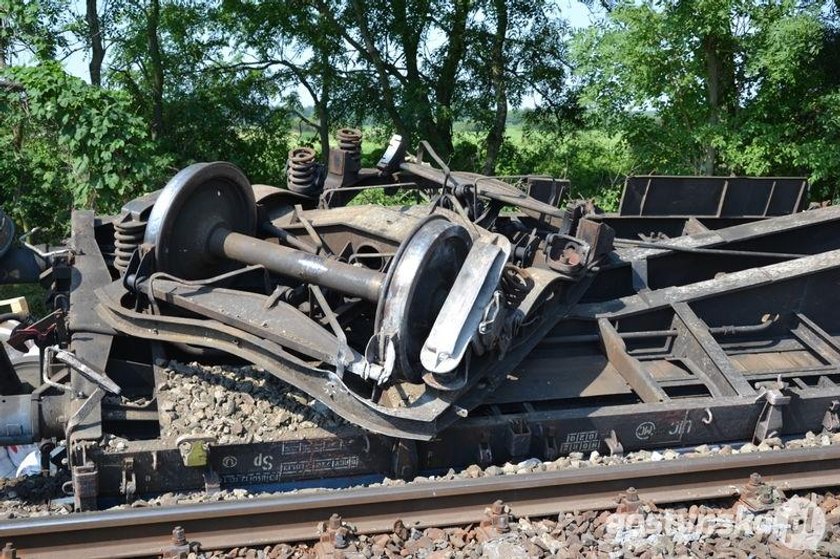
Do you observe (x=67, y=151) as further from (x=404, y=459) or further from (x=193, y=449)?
(x=404, y=459)

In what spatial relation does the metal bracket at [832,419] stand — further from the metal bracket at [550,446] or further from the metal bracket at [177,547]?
the metal bracket at [177,547]

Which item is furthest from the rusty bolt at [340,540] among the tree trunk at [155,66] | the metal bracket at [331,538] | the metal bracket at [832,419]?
the tree trunk at [155,66]

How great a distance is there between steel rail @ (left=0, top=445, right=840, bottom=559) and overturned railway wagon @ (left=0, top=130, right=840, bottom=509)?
1.16 feet

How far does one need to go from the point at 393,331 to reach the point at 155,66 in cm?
1050

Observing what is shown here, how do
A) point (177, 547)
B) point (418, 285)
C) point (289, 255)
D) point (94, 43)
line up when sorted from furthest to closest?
1. point (94, 43)
2. point (289, 255)
3. point (418, 285)
4. point (177, 547)

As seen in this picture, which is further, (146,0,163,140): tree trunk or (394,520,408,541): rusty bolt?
(146,0,163,140): tree trunk

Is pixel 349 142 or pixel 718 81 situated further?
pixel 718 81

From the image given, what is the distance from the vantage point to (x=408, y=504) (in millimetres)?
4578

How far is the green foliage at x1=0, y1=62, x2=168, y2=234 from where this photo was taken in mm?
10375

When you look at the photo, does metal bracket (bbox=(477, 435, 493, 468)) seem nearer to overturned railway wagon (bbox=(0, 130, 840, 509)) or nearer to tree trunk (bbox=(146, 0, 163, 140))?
overturned railway wagon (bbox=(0, 130, 840, 509))

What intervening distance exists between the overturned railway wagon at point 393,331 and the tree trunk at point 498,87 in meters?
8.39

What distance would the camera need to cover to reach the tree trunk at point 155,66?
1318cm

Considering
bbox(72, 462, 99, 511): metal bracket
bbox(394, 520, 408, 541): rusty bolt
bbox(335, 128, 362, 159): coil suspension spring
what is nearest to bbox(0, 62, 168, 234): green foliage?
bbox(335, 128, 362, 159): coil suspension spring

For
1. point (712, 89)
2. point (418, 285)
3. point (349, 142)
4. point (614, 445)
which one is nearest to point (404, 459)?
point (418, 285)
